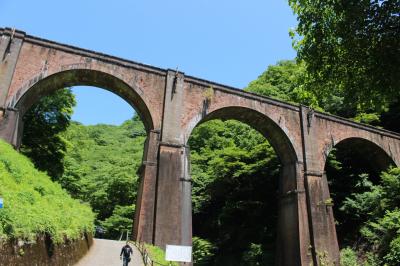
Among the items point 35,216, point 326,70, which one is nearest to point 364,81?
point 326,70

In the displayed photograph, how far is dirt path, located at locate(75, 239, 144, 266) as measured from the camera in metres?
11.4

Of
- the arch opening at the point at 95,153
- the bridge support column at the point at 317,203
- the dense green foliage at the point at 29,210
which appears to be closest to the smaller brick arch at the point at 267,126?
the bridge support column at the point at 317,203

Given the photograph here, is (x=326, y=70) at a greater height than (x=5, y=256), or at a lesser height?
greater

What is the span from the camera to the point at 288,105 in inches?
821

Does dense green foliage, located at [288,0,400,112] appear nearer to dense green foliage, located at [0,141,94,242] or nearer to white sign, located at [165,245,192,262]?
white sign, located at [165,245,192,262]

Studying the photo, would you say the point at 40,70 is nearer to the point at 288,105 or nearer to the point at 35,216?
the point at 35,216

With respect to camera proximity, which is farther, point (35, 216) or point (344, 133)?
point (344, 133)

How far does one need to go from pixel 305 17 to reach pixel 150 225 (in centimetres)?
977

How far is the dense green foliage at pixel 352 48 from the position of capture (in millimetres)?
7656

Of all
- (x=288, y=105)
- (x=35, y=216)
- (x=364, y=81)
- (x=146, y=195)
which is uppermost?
(x=288, y=105)

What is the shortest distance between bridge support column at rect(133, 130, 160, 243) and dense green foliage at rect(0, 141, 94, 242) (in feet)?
6.85

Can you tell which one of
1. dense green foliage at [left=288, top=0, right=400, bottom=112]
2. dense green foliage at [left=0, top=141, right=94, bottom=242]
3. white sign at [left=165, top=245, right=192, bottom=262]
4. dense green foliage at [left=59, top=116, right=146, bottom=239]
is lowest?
white sign at [left=165, top=245, right=192, bottom=262]

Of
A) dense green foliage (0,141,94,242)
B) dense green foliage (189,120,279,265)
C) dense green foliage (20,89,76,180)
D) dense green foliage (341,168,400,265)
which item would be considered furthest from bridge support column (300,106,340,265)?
dense green foliage (20,89,76,180)

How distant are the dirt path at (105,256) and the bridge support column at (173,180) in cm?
160
